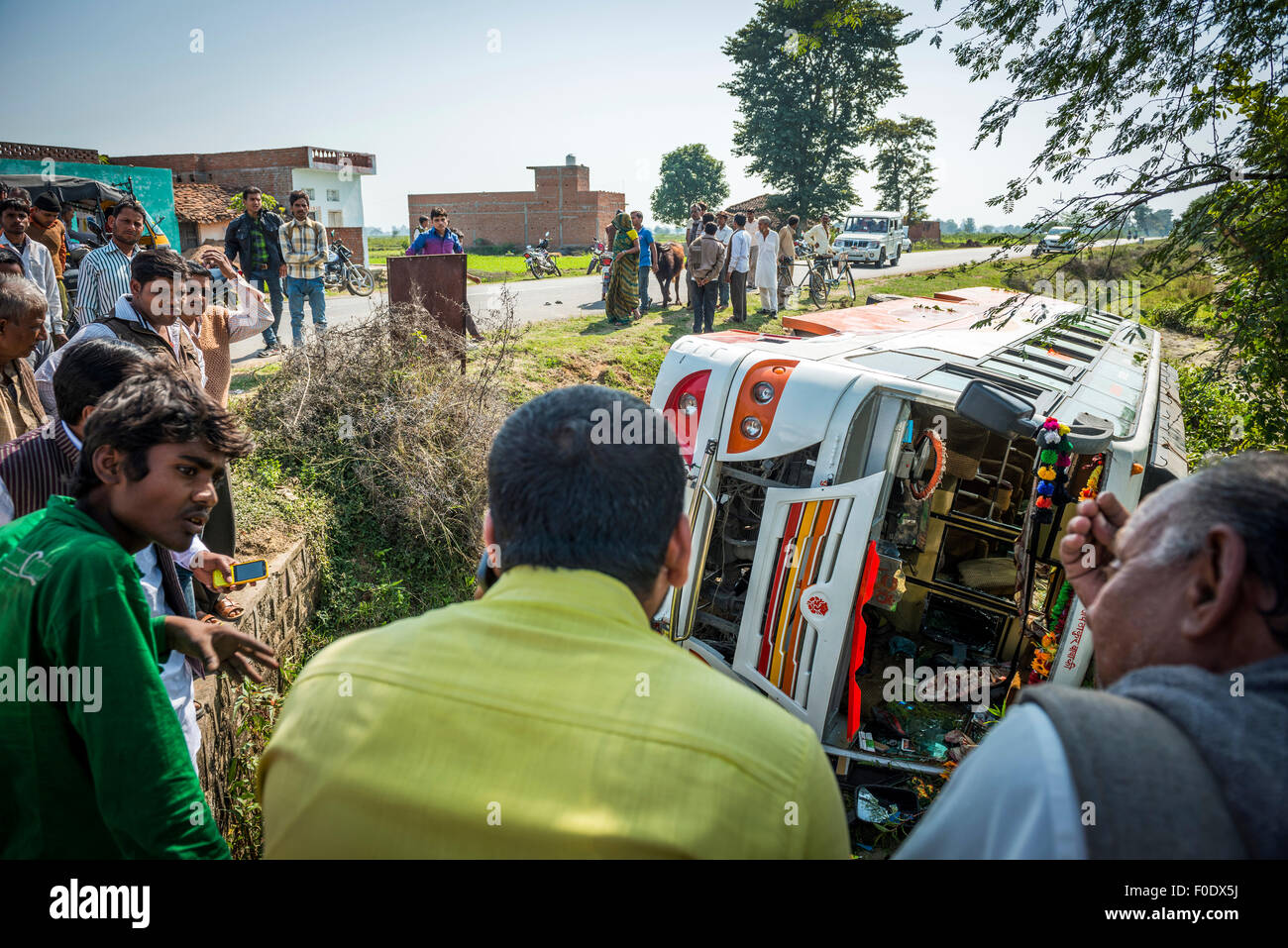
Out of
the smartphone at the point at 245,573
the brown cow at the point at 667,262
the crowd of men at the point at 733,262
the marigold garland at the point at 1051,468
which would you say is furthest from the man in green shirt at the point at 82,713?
the brown cow at the point at 667,262

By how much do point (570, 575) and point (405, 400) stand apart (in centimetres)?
578

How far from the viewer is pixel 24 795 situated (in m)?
1.59

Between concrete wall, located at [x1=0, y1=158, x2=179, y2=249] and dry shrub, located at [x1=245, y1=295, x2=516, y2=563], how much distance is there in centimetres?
1533

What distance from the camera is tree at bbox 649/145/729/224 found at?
62.4 m

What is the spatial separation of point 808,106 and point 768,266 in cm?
2828

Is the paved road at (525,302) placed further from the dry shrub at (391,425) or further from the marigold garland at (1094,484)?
the marigold garland at (1094,484)

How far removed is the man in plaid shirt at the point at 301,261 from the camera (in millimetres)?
8578

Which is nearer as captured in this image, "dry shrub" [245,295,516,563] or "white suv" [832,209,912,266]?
"dry shrub" [245,295,516,563]

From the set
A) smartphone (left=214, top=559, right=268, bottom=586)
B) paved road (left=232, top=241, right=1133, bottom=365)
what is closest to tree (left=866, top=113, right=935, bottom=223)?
paved road (left=232, top=241, right=1133, bottom=365)

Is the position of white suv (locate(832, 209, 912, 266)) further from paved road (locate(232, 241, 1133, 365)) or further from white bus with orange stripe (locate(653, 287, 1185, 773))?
white bus with orange stripe (locate(653, 287, 1185, 773))

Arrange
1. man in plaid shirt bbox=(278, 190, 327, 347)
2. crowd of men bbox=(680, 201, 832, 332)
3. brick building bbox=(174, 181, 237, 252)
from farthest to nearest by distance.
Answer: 1. brick building bbox=(174, 181, 237, 252)
2. crowd of men bbox=(680, 201, 832, 332)
3. man in plaid shirt bbox=(278, 190, 327, 347)

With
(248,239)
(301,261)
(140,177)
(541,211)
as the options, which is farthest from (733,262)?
(541,211)

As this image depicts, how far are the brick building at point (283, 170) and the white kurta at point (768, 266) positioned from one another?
23.0 meters
